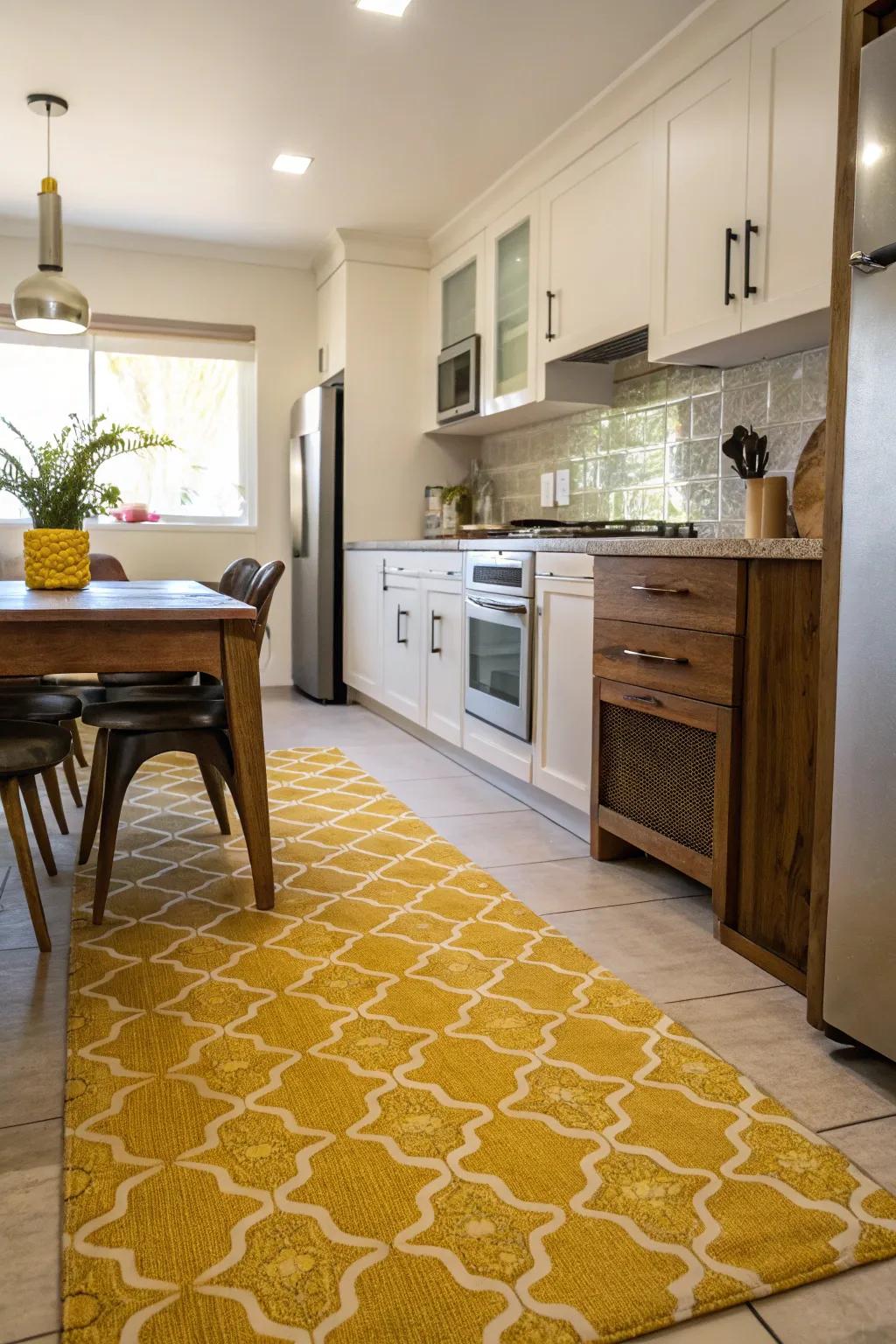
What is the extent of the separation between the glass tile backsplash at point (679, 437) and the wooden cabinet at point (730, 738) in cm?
80

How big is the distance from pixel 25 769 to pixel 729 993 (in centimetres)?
140

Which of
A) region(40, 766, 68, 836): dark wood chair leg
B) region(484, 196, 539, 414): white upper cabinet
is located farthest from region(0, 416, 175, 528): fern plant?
region(484, 196, 539, 414): white upper cabinet

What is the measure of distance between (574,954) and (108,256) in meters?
4.93

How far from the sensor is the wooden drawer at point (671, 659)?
2.07m

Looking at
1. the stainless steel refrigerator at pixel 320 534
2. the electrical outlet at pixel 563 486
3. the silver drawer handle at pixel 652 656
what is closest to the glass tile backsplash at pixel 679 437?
the electrical outlet at pixel 563 486

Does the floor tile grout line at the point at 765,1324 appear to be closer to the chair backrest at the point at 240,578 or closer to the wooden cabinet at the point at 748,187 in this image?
the wooden cabinet at the point at 748,187

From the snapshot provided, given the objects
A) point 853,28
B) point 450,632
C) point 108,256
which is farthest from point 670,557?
point 108,256

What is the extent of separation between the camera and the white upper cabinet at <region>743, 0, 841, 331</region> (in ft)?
8.03

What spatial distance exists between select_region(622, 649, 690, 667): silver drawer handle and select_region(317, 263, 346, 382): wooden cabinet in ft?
11.1

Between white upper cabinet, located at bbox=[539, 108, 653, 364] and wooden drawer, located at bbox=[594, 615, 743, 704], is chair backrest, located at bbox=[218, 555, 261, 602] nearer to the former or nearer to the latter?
wooden drawer, located at bbox=[594, 615, 743, 704]

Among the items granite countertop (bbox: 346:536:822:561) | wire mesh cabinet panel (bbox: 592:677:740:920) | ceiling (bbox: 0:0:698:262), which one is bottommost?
wire mesh cabinet panel (bbox: 592:677:740:920)

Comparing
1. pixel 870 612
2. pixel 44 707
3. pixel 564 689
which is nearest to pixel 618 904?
pixel 564 689

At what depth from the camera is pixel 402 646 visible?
4.42 meters

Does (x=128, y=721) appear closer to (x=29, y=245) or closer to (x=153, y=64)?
(x=153, y=64)
